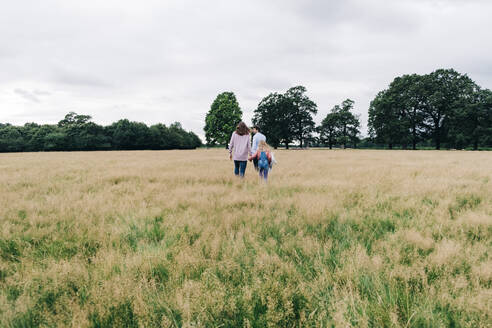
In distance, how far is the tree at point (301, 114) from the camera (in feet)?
186

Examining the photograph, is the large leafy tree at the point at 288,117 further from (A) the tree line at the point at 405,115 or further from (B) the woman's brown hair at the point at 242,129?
(B) the woman's brown hair at the point at 242,129

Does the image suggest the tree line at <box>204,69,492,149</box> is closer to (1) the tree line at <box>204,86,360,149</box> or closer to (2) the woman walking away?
(1) the tree line at <box>204,86,360,149</box>

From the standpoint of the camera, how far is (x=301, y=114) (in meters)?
56.6

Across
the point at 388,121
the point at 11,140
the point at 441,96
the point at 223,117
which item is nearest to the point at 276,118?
the point at 223,117

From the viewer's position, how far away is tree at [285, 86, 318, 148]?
5662 cm

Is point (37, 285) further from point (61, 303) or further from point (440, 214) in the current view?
point (440, 214)

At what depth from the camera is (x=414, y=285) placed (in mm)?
2104

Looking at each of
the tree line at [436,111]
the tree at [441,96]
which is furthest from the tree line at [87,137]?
the tree at [441,96]

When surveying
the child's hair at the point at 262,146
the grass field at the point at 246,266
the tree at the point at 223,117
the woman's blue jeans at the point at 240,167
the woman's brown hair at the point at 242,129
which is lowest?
the grass field at the point at 246,266

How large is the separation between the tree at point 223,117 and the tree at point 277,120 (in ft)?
28.4

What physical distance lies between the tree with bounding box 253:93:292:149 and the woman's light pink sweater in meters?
48.5

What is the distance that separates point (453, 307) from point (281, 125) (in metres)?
56.5

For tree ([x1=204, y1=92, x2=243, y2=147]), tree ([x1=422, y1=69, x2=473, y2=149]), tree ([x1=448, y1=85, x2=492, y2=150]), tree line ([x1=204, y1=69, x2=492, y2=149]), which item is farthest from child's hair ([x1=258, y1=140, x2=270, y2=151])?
tree ([x1=448, y1=85, x2=492, y2=150])

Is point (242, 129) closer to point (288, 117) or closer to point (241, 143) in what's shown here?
point (241, 143)
